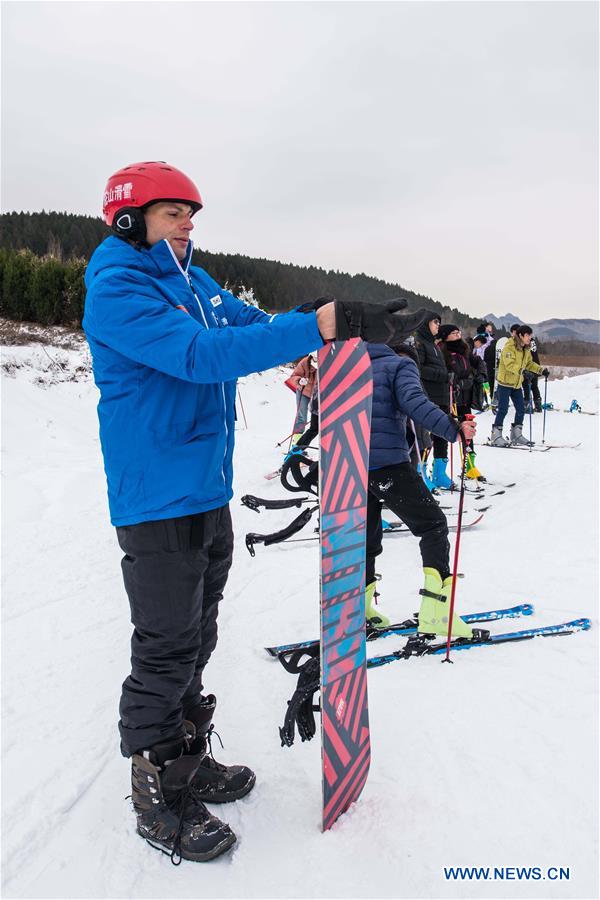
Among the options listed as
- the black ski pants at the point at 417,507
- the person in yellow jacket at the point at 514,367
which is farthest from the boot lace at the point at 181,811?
the person in yellow jacket at the point at 514,367

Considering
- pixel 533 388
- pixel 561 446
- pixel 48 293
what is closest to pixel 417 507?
pixel 561 446

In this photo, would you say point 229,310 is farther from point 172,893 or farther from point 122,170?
point 172,893

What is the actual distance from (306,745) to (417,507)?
152cm

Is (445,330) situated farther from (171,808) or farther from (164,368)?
(171,808)

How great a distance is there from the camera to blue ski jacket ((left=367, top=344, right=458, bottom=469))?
3652mm

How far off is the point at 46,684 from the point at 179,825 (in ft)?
4.77

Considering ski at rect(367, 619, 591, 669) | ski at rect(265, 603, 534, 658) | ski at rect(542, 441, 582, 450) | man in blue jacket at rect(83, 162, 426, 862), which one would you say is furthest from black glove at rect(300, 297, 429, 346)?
ski at rect(542, 441, 582, 450)

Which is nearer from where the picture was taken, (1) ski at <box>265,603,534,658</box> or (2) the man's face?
(2) the man's face

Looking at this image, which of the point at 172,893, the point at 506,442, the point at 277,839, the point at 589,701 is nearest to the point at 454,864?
the point at 277,839

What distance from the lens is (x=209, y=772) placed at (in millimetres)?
2371

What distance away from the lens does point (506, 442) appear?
1124cm

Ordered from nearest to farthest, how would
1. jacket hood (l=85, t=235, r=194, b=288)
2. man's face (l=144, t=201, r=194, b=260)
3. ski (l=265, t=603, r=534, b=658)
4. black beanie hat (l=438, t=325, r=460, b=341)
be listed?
jacket hood (l=85, t=235, r=194, b=288) → man's face (l=144, t=201, r=194, b=260) → ski (l=265, t=603, r=534, b=658) → black beanie hat (l=438, t=325, r=460, b=341)

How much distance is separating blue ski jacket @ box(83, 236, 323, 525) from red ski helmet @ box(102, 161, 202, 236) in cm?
11

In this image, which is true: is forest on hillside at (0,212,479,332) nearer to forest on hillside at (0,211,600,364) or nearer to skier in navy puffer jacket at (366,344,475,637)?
forest on hillside at (0,211,600,364)
